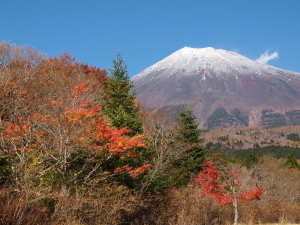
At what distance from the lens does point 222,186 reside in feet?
63.3

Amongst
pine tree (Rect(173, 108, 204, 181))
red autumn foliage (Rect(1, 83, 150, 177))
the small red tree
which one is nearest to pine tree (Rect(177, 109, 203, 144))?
pine tree (Rect(173, 108, 204, 181))

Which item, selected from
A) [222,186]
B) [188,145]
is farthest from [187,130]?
[222,186]

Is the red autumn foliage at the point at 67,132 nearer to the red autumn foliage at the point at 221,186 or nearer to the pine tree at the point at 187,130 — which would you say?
the red autumn foliage at the point at 221,186

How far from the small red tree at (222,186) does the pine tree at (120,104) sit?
19.0 ft

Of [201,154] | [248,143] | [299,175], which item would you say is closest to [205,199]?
[201,154]

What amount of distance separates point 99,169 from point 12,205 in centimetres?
A: 603

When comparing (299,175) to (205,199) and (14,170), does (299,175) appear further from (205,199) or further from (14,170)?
(14,170)

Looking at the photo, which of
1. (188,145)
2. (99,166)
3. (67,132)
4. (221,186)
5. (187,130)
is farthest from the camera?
(187,130)

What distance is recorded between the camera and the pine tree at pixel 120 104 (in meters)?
16.6

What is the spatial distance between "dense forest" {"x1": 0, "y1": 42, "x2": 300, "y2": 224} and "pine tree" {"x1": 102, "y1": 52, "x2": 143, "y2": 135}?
0.08 metres

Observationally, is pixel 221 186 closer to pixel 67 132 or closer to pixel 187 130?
pixel 187 130

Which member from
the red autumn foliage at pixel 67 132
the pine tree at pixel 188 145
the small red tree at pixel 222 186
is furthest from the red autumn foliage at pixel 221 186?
the red autumn foliage at pixel 67 132

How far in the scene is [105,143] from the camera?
39.8 ft

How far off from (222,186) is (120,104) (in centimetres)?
905
